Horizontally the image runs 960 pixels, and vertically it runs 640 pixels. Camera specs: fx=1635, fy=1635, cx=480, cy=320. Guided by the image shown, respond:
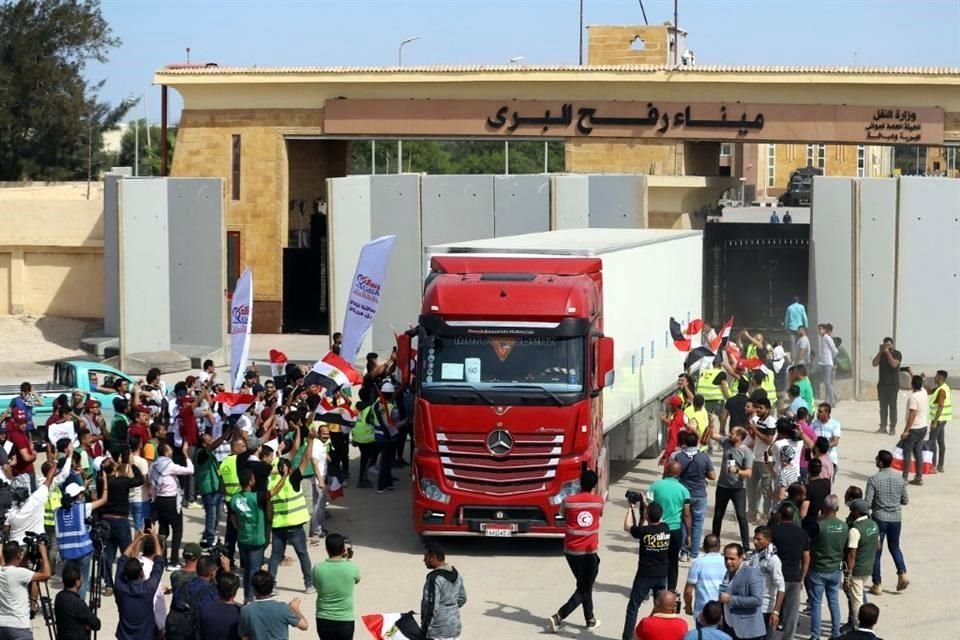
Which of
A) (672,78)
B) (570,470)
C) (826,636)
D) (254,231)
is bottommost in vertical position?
(826,636)

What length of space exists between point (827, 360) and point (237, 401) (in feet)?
41.1

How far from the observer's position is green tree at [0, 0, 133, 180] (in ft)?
209

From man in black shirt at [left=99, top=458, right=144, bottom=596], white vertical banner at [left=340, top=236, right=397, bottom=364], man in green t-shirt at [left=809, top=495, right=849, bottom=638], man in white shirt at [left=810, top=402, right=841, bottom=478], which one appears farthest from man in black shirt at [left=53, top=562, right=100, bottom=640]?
white vertical banner at [left=340, top=236, right=397, bottom=364]

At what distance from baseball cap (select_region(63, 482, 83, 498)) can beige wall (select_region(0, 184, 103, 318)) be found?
84.5 ft

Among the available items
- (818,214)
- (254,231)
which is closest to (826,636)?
(818,214)

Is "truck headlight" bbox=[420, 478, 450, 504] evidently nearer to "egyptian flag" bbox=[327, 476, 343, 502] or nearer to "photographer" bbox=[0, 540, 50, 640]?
"egyptian flag" bbox=[327, 476, 343, 502]

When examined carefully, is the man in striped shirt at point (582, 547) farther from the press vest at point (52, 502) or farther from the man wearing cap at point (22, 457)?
the man wearing cap at point (22, 457)

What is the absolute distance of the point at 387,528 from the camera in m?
19.3

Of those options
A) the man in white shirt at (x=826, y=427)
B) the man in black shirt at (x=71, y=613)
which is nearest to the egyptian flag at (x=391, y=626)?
the man in black shirt at (x=71, y=613)

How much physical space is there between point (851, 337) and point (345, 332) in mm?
11308

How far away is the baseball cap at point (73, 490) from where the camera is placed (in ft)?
49.6

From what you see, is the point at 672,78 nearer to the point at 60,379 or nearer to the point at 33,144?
the point at 60,379

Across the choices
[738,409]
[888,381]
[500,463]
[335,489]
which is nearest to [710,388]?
[738,409]

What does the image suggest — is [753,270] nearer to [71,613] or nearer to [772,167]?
[71,613]
